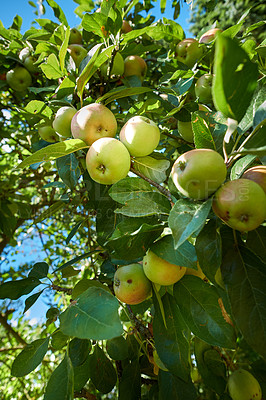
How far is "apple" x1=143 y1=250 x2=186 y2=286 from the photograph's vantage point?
836 millimetres

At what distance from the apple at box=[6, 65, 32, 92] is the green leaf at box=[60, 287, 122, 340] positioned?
158 cm

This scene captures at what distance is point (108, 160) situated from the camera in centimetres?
85

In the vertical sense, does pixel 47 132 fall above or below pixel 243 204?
above

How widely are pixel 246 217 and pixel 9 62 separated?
1.85 meters

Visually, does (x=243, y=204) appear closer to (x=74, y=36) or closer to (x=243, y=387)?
(x=243, y=387)

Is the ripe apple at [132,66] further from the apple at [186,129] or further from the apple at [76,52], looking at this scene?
the apple at [186,129]

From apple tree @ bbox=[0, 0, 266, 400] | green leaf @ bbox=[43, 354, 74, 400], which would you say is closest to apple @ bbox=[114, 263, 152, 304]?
apple tree @ bbox=[0, 0, 266, 400]

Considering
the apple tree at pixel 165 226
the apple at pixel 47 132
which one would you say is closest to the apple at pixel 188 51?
the apple tree at pixel 165 226

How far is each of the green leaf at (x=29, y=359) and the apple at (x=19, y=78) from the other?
1556 millimetres

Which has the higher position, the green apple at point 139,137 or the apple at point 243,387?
the green apple at point 139,137

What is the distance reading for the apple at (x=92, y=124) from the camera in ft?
3.12

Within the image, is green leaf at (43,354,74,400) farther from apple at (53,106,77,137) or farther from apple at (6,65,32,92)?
apple at (6,65,32,92)

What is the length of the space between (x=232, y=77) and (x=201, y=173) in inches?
8.3

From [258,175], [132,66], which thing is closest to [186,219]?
[258,175]
